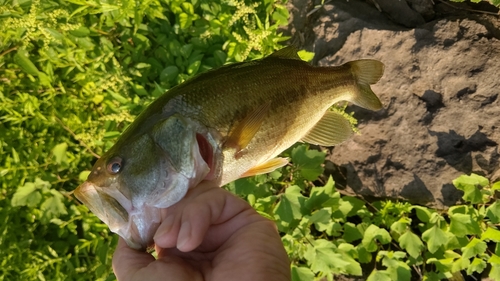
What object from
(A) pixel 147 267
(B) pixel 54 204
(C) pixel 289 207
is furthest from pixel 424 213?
(B) pixel 54 204

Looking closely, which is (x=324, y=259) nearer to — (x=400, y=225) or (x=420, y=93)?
(x=400, y=225)

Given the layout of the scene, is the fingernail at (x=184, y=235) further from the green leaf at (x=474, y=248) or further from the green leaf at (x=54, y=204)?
the green leaf at (x=474, y=248)

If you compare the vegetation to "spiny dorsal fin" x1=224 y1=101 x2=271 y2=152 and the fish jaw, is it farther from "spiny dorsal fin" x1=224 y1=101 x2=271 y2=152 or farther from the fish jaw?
the fish jaw

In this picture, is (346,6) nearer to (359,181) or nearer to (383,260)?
(359,181)

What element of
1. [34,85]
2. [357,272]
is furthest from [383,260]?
[34,85]

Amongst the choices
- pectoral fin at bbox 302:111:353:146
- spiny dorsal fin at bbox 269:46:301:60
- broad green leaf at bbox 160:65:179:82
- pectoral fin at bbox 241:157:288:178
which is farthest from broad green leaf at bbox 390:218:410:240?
broad green leaf at bbox 160:65:179:82
